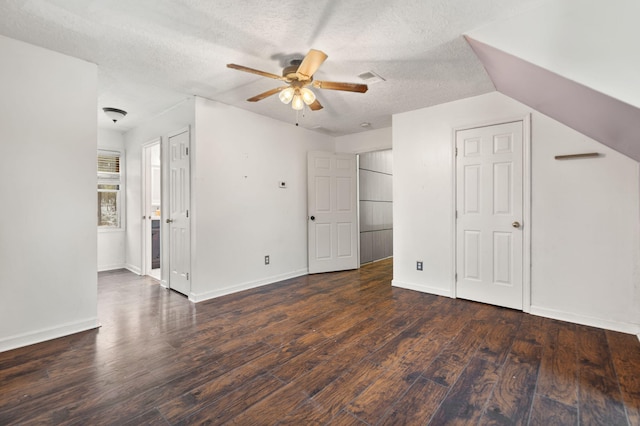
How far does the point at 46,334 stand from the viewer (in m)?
2.48

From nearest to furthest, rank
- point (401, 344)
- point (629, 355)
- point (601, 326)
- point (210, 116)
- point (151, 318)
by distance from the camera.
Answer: point (629, 355) < point (401, 344) < point (601, 326) < point (151, 318) < point (210, 116)

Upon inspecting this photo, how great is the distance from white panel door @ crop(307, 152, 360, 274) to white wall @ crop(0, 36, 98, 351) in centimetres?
300

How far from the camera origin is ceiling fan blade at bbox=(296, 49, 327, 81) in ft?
6.99

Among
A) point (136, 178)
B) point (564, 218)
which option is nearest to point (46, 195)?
point (136, 178)

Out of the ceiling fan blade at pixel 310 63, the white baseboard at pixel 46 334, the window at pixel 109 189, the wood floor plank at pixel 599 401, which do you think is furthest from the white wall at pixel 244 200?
the wood floor plank at pixel 599 401

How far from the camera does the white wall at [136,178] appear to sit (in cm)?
424

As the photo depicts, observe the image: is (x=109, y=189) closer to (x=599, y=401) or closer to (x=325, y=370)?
(x=325, y=370)

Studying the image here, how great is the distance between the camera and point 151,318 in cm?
301

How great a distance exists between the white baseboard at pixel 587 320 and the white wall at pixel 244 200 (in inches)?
127

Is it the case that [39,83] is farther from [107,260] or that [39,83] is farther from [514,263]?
[514,263]

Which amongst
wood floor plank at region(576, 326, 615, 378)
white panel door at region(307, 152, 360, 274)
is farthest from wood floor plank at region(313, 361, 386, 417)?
white panel door at region(307, 152, 360, 274)

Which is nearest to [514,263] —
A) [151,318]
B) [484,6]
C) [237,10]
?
[484,6]

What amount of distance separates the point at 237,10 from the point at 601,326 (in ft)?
13.6

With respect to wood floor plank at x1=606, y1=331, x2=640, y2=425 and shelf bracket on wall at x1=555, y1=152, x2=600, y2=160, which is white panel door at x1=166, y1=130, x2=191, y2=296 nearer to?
wood floor plank at x1=606, y1=331, x2=640, y2=425
